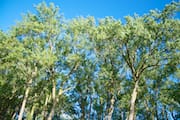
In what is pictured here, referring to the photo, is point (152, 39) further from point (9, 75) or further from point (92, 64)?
point (9, 75)

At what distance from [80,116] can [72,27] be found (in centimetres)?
1668

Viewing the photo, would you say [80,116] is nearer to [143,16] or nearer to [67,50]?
[67,50]

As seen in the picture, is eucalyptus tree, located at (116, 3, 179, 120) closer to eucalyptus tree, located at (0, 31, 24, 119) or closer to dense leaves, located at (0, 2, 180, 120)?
dense leaves, located at (0, 2, 180, 120)

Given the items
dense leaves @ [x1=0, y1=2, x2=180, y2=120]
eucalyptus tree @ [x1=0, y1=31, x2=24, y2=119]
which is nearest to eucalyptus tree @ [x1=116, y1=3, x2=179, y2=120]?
dense leaves @ [x1=0, y1=2, x2=180, y2=120]

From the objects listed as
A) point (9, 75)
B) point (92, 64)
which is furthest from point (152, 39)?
point (9, 75)

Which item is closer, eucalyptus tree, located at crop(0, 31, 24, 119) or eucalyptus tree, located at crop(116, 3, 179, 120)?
eucalyptus tree, located at crop(116, 3, 179, 120)

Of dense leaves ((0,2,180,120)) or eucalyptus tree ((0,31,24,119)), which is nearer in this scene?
dense leaves ((0,2,180,120))

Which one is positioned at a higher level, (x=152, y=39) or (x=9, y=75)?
(x=9, y=75)

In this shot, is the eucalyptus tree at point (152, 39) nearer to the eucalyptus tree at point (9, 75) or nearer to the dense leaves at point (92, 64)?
the dense leaves at point (92, 64)

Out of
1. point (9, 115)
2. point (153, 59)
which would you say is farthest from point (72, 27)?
point (9, 115)

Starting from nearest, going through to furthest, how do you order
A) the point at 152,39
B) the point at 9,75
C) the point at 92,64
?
the point at 152,39 → the point at 92,64 → the point at 9,75

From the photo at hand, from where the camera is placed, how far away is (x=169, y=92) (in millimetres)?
32281

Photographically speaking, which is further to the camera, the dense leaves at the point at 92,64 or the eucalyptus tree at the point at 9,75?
the eucalyptus tree at the point at 9,75

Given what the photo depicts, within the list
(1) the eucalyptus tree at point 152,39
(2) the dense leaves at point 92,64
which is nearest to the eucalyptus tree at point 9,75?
(2) the dense leaves at point 92,64
